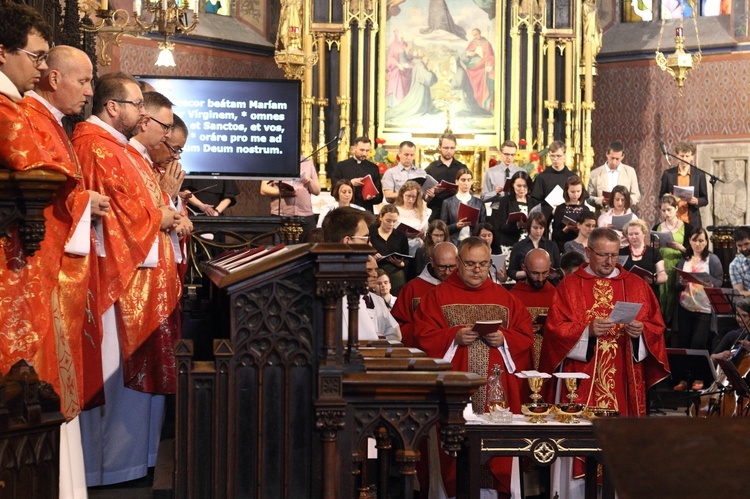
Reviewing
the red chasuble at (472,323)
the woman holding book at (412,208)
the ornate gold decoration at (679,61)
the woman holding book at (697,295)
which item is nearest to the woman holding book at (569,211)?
the woman holding book at (697,295)

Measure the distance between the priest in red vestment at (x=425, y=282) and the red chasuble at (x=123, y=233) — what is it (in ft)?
8.21

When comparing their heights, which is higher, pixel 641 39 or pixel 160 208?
pixel 641 39

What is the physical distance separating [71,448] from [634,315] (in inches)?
161

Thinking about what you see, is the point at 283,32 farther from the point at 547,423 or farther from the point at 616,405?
the point at 547,423

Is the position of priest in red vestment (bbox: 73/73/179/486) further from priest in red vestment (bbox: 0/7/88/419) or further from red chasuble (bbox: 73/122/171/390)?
priest in red vestment (bbox: 0/7/88/419)

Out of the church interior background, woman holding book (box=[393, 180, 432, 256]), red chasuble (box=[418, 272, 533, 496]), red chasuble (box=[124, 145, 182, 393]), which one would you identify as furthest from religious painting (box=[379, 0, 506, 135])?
red chasuble (box=[124, 145, 182, 393])

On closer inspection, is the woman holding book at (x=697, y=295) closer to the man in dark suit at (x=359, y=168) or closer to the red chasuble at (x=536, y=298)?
the red chasuble at (x=536, y=298)

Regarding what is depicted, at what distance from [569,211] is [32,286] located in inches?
361

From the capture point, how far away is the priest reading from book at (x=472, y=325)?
707cm

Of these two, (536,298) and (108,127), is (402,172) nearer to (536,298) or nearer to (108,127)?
(536,298)

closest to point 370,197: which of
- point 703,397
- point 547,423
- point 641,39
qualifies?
point 703,397

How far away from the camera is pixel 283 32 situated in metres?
16.9

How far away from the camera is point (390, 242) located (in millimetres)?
10859

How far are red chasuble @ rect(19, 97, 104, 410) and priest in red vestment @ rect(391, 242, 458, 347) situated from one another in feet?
9.65
